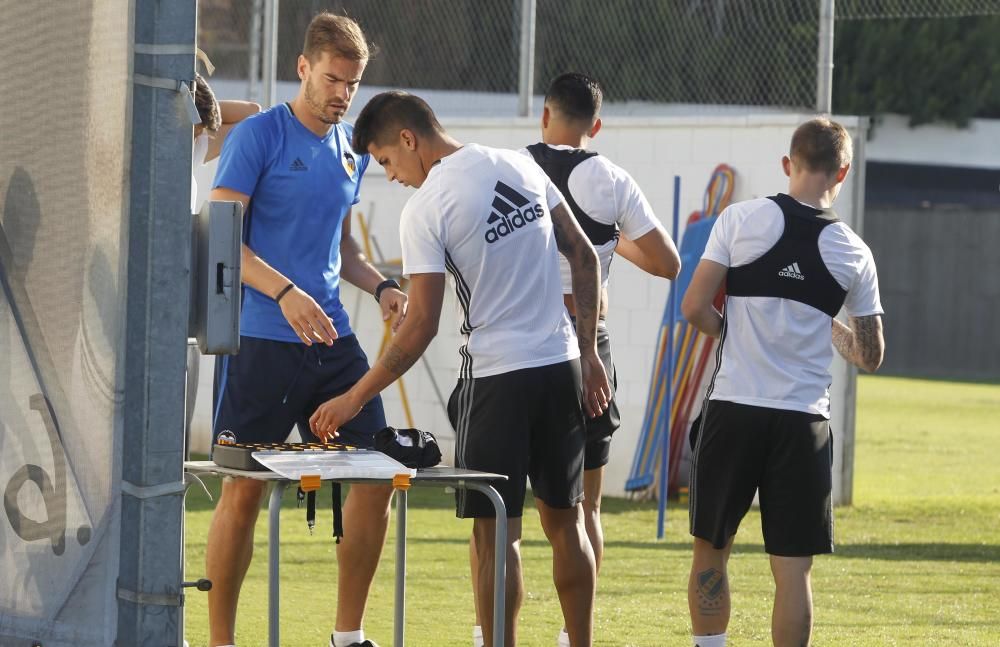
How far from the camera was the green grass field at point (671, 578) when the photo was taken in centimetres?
644

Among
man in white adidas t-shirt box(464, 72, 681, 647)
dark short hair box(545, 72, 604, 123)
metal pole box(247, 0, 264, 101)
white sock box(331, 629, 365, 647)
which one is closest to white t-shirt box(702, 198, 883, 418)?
man in white adidas t-shirt box(464, 72, 681, 647)

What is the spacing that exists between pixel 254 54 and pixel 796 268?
28.5 ft

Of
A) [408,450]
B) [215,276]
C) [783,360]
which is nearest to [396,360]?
[408,450]

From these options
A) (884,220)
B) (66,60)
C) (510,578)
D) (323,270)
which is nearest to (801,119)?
(323,270)

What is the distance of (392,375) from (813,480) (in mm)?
1358

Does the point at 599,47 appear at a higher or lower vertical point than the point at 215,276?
higher

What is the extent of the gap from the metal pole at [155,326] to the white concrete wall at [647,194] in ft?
23.9

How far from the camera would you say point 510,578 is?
15.4 feet

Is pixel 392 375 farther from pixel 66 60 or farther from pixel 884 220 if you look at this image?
pixel 884 220

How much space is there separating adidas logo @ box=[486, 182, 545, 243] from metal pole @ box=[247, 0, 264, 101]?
848cm

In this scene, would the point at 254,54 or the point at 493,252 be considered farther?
the point at 254,54

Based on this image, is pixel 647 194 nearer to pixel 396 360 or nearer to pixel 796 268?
pixel 796 268

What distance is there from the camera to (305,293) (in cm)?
514

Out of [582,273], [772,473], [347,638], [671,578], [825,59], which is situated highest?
[825,59]
